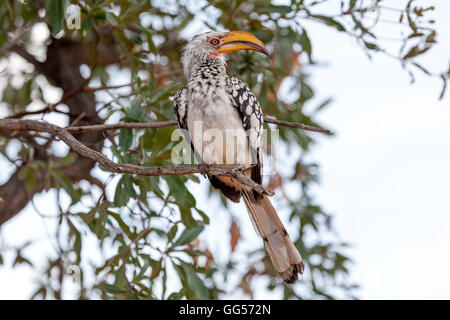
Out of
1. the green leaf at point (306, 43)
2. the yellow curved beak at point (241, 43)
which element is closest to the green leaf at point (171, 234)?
the yellow curved beak at point (241, 43)

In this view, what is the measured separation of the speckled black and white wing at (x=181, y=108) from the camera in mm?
2792

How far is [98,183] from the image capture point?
12.2 ft

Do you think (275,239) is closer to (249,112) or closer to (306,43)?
(249,112)

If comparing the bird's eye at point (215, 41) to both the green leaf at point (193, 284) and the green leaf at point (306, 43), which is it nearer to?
the green leaf at point (306, 43)

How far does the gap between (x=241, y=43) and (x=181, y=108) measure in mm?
469

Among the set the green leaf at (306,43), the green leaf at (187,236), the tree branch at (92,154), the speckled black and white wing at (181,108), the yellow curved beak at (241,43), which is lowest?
the green leaf at (187,236)

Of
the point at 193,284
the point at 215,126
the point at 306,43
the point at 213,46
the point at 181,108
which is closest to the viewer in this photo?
Result: the point at 215,126

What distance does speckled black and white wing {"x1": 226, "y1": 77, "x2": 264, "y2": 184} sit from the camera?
108 inches

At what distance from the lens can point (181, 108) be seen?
280 cm

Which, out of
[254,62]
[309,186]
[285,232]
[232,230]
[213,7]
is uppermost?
[213,7]

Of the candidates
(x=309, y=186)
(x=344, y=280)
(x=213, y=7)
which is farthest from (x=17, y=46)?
(x=344, y=280)

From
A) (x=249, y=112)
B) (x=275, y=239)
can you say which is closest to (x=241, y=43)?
(x=249, y=112)

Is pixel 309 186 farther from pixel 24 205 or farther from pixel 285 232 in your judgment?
pixel 24 205

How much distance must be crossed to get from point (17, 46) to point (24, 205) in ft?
4.12
